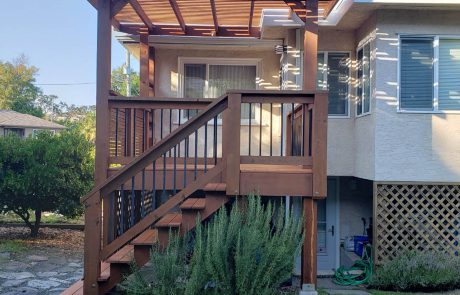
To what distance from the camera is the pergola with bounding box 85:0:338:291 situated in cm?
576

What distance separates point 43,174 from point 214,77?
215 inches

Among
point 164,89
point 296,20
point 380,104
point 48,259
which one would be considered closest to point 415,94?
point 380,104

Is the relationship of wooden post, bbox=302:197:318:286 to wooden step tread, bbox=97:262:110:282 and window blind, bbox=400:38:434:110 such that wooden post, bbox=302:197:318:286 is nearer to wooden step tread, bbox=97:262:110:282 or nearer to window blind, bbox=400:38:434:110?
wooden step tread, bbox=97:262:110:282

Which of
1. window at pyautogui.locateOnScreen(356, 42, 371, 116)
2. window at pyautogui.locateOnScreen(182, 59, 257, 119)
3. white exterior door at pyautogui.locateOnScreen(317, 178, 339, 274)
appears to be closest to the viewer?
window at pyautogui.locateOnScreen(356, 42, 371, 116)

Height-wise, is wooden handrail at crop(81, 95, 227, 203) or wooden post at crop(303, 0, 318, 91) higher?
wooden post at crop(303, 0, 318, 91)

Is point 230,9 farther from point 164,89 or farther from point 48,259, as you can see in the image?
point 48,259

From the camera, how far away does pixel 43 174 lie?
11.6 m

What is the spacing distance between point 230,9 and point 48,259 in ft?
22.6

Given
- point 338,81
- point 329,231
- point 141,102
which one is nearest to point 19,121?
point 329,231

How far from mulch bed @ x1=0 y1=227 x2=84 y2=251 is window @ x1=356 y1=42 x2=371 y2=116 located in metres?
7.86

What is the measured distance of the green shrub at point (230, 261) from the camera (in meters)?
4.47

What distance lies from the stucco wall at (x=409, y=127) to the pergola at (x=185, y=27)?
1.30 m

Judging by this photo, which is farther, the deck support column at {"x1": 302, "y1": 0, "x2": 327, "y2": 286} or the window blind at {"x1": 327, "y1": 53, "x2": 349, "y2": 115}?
the window blind at {"x1": 327, "y1": 53, "x2": 349, "y2": 115}

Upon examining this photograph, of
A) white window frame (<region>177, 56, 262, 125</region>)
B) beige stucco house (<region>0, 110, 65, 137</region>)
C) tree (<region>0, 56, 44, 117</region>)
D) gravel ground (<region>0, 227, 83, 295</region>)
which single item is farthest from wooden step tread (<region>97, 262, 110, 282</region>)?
tree (<region>0, 56, 44, 117</region>)
